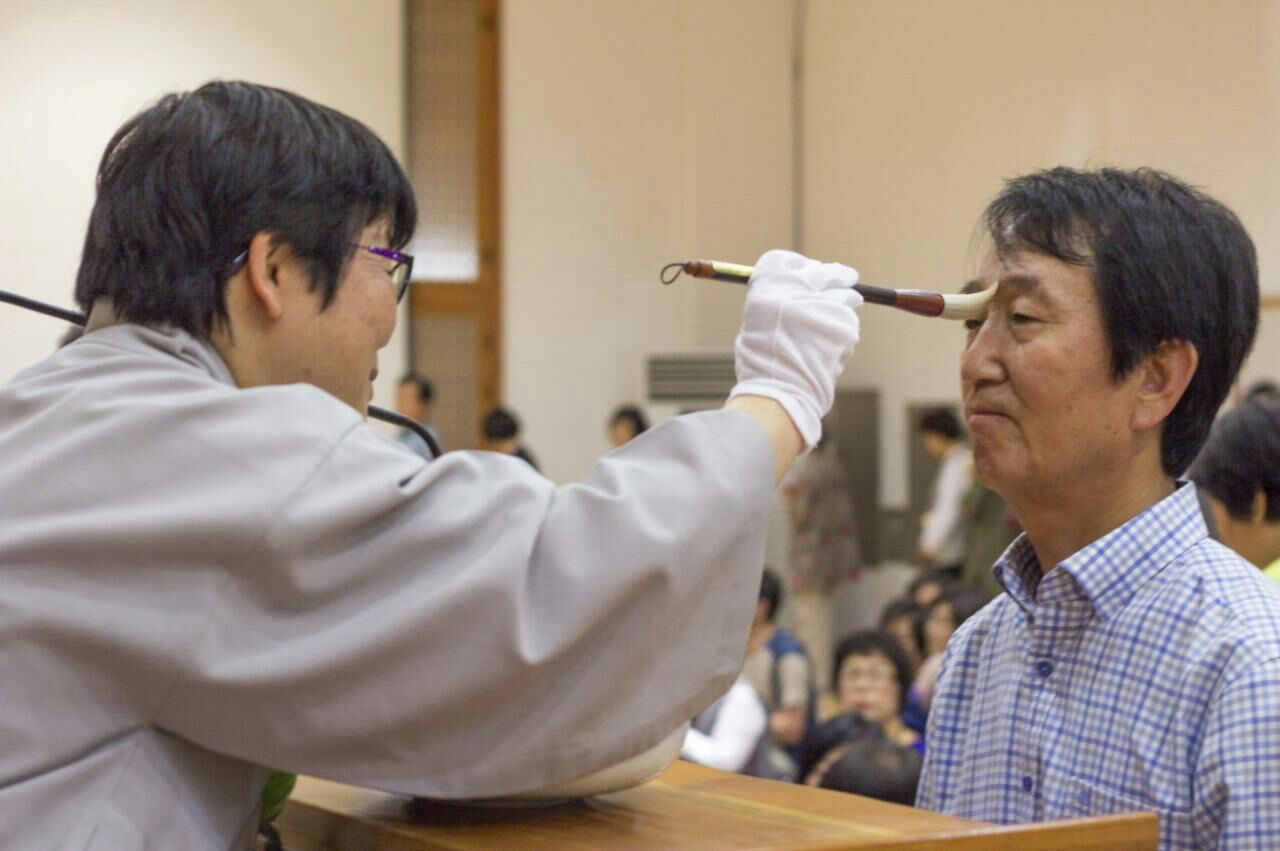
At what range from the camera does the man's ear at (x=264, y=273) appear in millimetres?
1397

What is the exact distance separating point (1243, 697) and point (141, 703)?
88cm

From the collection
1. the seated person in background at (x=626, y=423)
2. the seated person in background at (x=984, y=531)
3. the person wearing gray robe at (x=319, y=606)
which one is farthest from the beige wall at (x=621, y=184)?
the person wearing gray robe at (x=319, y=606)

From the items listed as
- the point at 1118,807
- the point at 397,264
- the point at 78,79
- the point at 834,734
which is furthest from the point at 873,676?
the point at 78,79

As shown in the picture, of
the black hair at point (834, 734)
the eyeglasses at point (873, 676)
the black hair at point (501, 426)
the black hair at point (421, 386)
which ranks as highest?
the black hair at point (421, 386)

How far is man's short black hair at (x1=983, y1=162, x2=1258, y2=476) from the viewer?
158cm

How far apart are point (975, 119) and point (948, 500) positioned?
207 cm

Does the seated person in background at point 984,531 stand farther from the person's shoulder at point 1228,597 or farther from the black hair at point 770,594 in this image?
the person's shoulder at point 1228,597

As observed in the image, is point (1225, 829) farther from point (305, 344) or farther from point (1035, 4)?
point (1035, 4)

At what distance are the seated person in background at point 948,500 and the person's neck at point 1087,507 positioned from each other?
607cm

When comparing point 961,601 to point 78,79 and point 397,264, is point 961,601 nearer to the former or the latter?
point 397,264

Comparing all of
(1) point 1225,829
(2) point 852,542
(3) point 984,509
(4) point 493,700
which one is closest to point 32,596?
(4) point 493,700

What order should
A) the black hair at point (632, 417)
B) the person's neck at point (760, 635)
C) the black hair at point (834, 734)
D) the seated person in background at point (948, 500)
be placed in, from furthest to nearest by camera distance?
the black hair at point (632, 417) < the seated person in background at point (948, 500) < the person's neck at point (760, 635) < the black hair at point (834, 734)

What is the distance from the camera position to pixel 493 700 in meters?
1.23

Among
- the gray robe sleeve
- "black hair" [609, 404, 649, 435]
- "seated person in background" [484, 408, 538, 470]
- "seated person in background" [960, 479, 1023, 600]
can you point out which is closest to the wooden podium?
the gray robe sleeve
